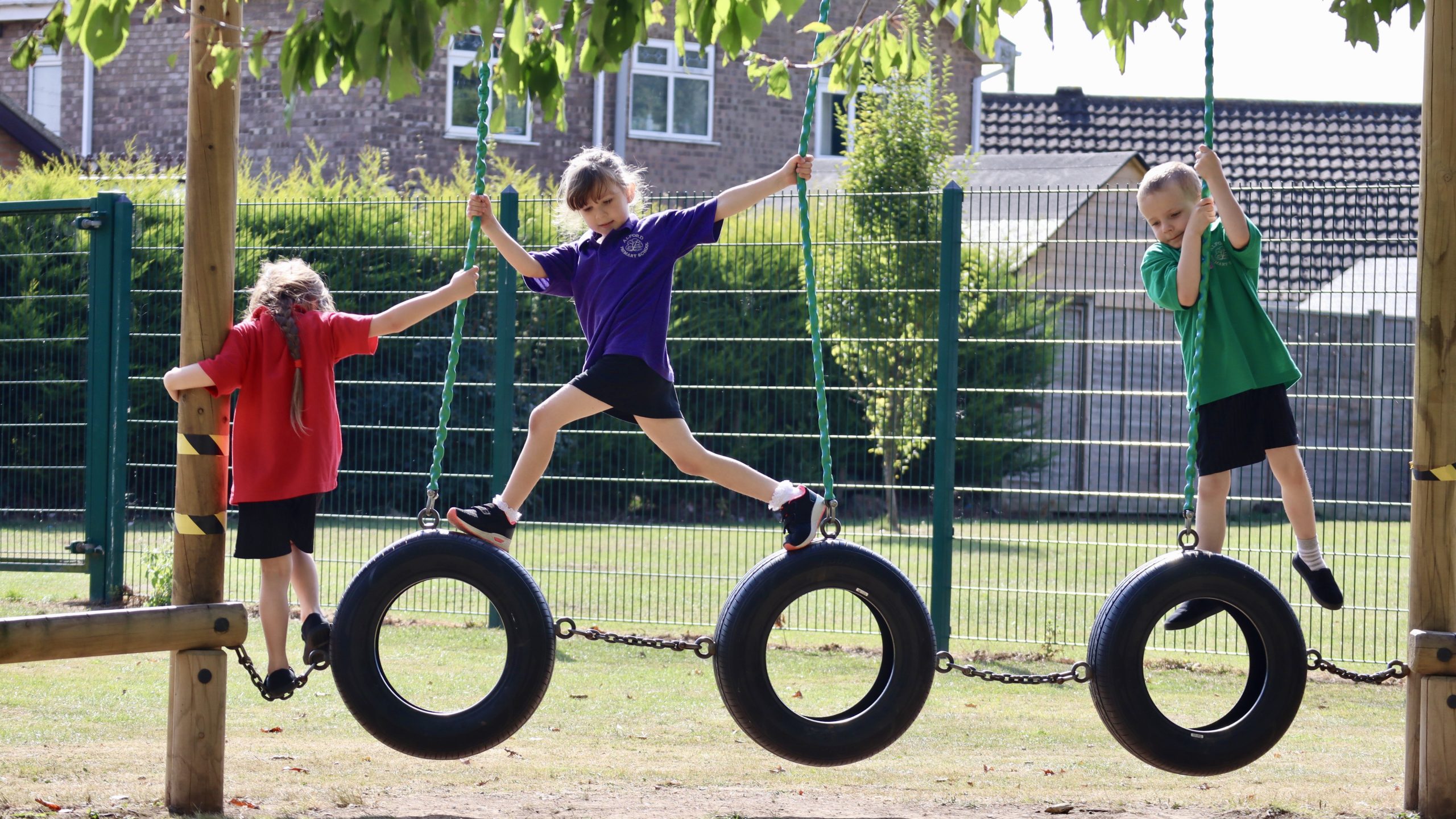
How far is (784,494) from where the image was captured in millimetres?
4328

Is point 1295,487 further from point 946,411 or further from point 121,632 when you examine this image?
point 121,632

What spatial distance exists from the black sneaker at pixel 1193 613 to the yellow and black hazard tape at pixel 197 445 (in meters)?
3.02

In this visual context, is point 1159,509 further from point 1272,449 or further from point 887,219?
point 1272,449

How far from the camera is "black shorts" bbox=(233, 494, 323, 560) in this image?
481 centimetres

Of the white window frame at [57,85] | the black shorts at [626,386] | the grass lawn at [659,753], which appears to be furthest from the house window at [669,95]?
the black shorts at [626,386]

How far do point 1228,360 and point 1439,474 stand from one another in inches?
31.4

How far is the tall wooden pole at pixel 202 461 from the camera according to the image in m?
4.70

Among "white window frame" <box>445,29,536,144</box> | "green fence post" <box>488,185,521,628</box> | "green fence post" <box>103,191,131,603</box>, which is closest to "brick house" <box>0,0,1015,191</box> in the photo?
"white window frame" <box>445,29,536,144</box>

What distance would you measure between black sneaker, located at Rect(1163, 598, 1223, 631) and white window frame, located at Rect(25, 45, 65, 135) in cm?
2012

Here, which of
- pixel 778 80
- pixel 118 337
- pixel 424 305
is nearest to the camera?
pixel 424 305

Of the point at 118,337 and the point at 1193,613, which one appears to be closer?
the point at 1193,613

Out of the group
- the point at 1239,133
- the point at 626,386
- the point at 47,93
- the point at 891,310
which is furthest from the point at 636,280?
the point at 1239,133

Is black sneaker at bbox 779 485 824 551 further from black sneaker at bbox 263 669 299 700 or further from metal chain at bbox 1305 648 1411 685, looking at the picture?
black sneaker at bbox 263 669 299 700

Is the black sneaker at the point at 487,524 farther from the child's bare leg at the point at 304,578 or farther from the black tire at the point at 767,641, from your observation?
the child's bare leg at the point at 304,578
